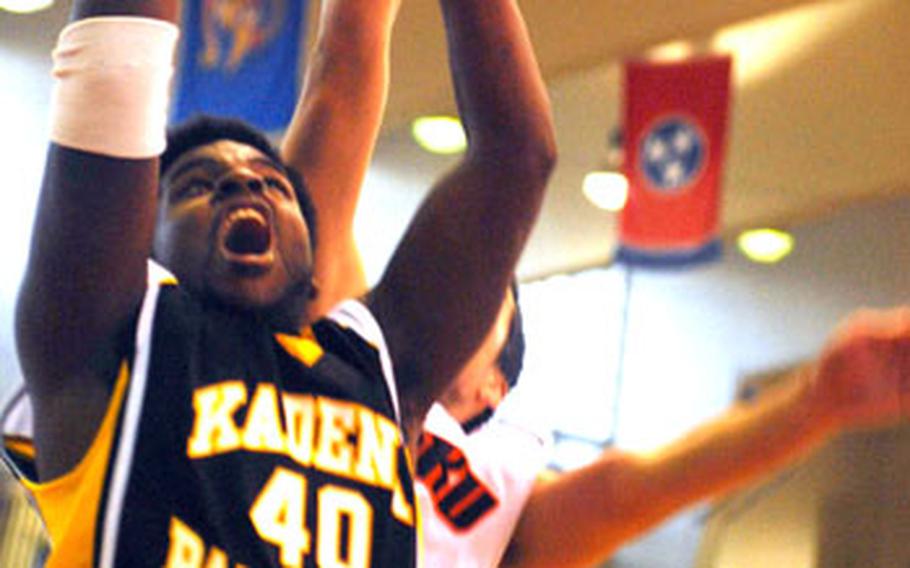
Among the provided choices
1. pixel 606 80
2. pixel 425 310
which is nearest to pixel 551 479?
pixel 425 310

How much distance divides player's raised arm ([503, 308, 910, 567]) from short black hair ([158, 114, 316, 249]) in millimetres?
238

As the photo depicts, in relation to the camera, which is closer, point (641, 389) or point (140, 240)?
point (140, 240)

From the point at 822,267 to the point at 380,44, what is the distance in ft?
13.1

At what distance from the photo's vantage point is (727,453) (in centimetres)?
109

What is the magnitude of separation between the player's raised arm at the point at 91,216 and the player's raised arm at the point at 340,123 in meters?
0.27

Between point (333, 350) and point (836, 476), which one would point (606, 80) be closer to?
point (836, 476)

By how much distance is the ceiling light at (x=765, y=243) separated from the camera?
5.10 metres

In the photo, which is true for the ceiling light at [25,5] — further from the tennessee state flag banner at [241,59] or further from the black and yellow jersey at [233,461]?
the black and yellow jersey at [233,461]

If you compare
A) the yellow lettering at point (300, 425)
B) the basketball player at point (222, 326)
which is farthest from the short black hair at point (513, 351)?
the yellow lettering at point (300, 425)

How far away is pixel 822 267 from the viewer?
510 cm

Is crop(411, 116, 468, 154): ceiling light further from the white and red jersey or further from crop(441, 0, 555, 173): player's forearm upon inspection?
crop(441, 0, 555, 173): player's forearm

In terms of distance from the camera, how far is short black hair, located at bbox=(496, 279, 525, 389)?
1324 millimetres

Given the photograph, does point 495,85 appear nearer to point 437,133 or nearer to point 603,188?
point 437,133

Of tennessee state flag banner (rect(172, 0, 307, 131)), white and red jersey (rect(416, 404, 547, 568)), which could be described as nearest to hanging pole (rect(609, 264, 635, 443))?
tennessee state flag banner (rect(172, 0, 307, 131))
